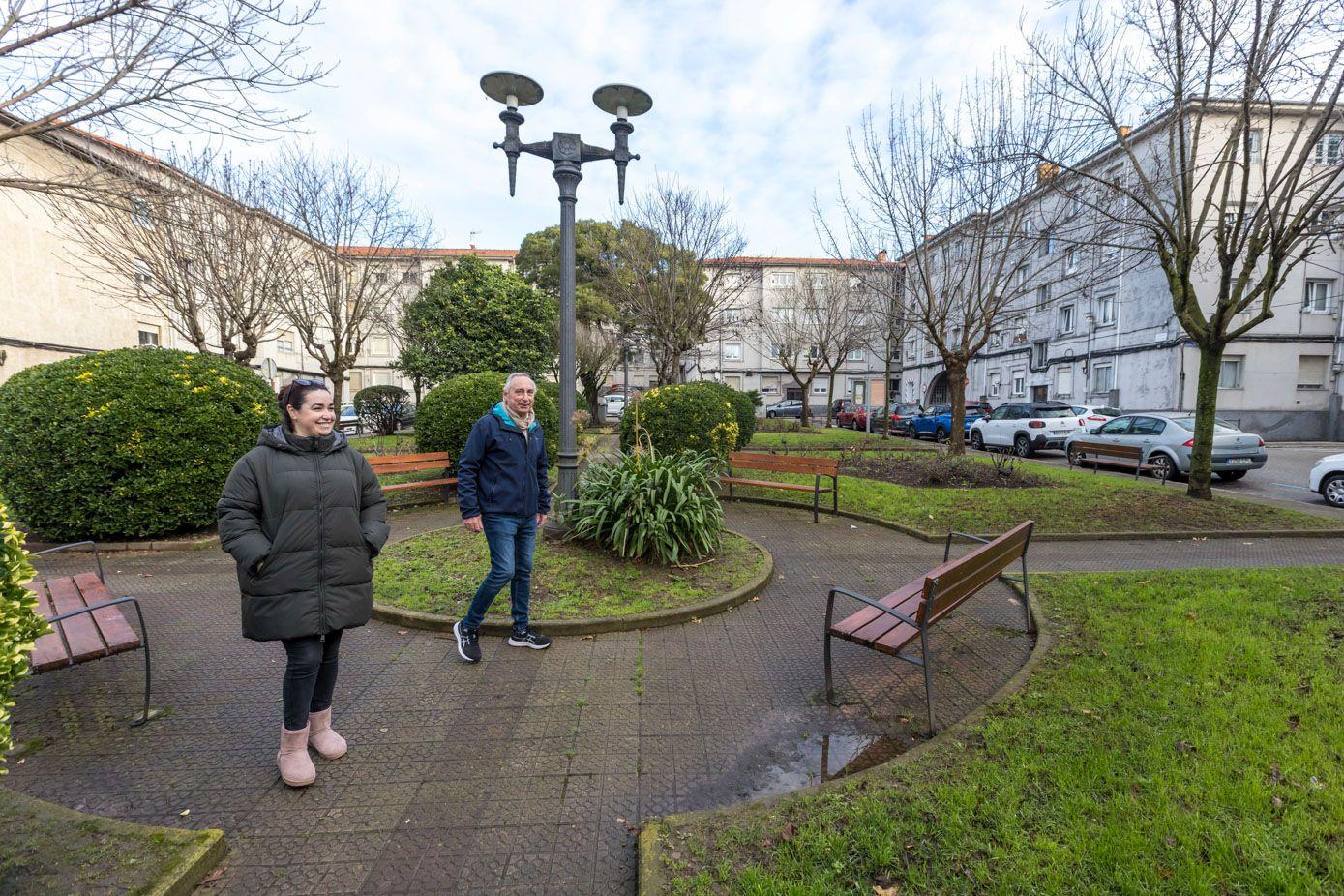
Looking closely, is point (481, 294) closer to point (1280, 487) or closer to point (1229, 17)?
point (1229, 17)

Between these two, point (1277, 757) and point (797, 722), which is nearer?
point (1277, 757)

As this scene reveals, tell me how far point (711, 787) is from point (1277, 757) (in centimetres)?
256

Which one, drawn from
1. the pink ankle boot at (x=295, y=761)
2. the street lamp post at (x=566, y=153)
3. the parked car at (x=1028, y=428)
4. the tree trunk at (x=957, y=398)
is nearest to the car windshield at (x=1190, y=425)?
the parked car at (x=1028, y=428)

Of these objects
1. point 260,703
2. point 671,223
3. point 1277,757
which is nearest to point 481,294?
point 671,223

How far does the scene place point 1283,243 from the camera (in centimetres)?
791

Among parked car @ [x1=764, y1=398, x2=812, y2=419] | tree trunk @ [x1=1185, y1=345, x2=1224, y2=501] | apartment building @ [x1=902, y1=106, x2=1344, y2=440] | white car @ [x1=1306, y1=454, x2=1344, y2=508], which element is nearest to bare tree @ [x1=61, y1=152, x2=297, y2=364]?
tree trunk @ [x1=1185, y1=345, x2=1224, y2=501]

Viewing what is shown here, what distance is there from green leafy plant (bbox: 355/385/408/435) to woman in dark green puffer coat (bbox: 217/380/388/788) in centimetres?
2116

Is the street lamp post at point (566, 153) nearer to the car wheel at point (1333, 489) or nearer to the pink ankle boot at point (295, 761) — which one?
the pink ankle boot at point (295, 761)

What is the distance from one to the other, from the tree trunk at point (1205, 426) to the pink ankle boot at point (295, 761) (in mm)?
11403

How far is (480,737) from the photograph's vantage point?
Result: 3221mm

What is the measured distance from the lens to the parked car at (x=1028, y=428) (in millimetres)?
18531

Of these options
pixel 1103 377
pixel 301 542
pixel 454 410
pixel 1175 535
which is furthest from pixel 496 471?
pixel 1103 377

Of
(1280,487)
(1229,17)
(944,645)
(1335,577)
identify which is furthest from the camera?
(1280,487)

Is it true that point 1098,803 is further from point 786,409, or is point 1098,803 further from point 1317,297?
point 786,409
